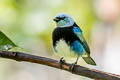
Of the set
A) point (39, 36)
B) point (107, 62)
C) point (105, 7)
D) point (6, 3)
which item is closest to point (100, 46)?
point (107, 62)

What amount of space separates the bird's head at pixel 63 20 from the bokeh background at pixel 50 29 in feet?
5.17

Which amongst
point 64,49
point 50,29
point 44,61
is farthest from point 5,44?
point 50,29

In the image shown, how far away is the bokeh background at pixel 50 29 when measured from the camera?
3.16 meters

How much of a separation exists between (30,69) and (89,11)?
3.03ft

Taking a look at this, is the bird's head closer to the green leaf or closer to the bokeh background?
the green leaf

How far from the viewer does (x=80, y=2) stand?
3.66m

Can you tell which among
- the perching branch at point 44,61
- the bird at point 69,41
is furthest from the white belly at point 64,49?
the perching branch at point 44,61

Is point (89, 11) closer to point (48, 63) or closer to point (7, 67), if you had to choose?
point (7, 67)

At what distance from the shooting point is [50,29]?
3.08 meters

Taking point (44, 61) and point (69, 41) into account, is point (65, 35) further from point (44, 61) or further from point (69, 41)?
point (44, 61)

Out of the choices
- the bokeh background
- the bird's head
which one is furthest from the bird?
the bokeh background

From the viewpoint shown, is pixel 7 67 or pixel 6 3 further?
pixel 7 67

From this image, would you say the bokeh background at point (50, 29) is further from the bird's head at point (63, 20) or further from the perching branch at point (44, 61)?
the perching branch at point (44, 61)

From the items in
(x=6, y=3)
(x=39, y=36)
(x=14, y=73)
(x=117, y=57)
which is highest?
(x=6, y=3)
